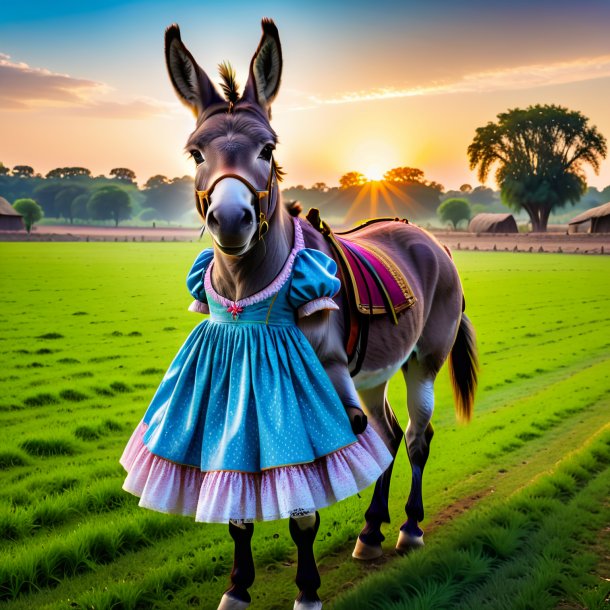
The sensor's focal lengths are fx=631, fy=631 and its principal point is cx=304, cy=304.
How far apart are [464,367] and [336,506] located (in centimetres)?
170

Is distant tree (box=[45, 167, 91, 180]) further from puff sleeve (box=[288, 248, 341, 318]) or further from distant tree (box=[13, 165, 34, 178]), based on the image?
puff sleeve (box=[288, 248, 341, 318])

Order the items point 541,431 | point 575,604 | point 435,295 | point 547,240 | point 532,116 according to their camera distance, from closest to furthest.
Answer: point 575,604, point 435,295, point 541,431, point 547,240, point 532,116

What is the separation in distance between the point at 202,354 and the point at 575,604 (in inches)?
112

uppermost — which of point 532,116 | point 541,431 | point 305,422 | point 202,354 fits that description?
point 532,116

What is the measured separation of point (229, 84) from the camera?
317 centimetres

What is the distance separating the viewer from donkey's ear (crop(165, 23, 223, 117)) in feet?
10.2

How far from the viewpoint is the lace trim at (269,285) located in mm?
3238

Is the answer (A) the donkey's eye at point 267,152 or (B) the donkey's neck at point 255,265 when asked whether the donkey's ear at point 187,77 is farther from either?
(B) the donkey's neck at point 255,265

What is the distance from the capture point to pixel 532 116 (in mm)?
65562

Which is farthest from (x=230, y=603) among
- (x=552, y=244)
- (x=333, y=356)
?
(x=552, y=244)

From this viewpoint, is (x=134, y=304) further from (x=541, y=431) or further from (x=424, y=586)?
(x=424, y=586)

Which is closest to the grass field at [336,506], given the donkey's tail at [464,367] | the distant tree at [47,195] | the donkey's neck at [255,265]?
the donkey's tail at [464,367]

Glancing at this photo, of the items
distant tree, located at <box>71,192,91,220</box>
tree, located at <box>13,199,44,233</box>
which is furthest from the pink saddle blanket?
distant tree, located at <box>71,192,91,220</box>

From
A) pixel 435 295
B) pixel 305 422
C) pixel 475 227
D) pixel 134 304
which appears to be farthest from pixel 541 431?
pixel 475 227
